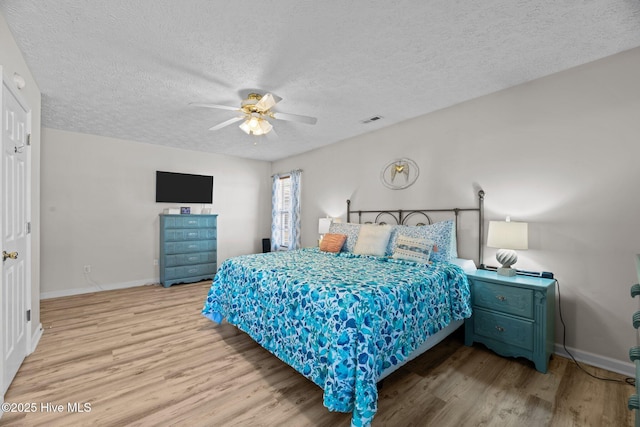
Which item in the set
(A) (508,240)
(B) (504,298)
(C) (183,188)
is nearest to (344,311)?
(B) (504,298)

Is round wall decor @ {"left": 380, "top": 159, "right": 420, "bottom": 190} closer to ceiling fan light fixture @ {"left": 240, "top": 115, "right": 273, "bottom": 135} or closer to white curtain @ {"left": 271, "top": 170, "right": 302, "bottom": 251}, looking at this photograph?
ceiling fan light fixture @ {"left": 240, "top": 115, "right": 273, "bottom": 135}

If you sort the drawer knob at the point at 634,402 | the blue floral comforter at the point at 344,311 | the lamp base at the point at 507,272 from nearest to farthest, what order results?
the drawer knob at the point at 634,402
the blue floral comforter at the point at 344,311
the lamp base at the point at 507,272

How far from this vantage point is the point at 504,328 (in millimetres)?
2412

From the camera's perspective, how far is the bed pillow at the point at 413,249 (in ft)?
8.94

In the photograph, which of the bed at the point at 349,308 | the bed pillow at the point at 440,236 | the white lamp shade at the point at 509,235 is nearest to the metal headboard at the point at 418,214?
the bed at the point at 349,308

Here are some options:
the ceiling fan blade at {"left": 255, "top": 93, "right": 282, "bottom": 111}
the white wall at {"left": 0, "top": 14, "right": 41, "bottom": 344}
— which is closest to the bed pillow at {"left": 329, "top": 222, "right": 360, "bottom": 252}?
the ceiling fan blade at {"left": 255, "top": 93, "right": 282, "bottom": 111}

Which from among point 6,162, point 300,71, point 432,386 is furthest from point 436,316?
point 6,162

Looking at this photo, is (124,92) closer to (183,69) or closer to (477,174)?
(183,69)

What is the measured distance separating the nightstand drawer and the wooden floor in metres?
0.45

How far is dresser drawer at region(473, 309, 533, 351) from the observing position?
7.50ft

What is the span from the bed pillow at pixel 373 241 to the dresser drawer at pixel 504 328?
3.66ft

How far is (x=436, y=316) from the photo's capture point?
2254mm

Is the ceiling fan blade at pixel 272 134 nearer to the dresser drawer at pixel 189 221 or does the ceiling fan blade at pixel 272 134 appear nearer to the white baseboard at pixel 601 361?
the dresser drawer at pixel 189 221

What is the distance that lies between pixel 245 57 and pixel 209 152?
3620 millimetres
